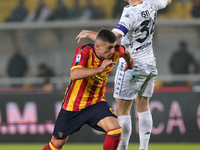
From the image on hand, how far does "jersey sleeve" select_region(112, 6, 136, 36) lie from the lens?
447 centimetres

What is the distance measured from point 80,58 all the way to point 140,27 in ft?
3.33

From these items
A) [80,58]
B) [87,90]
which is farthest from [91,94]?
[80,58]

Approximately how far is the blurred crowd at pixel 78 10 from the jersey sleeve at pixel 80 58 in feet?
19.9

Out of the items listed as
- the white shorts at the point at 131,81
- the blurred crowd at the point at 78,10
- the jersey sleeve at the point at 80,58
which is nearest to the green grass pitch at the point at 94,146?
the white shorts at the point at 131,81

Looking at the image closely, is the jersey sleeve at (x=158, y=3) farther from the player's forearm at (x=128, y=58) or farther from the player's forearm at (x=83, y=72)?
the player's forearm at (x=83, y=72)

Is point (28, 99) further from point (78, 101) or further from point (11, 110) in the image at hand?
point (78, 101)

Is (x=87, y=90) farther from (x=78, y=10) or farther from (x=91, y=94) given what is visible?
(x=78, y=10)

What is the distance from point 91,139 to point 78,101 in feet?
9.40

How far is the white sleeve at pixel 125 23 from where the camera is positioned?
14.6 ft

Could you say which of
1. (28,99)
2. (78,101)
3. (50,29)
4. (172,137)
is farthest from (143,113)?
(50,29)

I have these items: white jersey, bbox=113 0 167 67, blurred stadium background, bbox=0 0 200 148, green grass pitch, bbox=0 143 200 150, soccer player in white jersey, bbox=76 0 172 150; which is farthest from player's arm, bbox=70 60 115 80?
blurred stadium background, bbox=0 0 200 148

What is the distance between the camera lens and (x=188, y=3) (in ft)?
33.7

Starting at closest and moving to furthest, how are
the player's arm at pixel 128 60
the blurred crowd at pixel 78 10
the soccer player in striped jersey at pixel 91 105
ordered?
the soccer player in striped jersey at pixel 91 105 → the player's arm at pixel 128 60 → the blurred crowd at pixel 78 10

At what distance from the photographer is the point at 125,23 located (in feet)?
14.9
